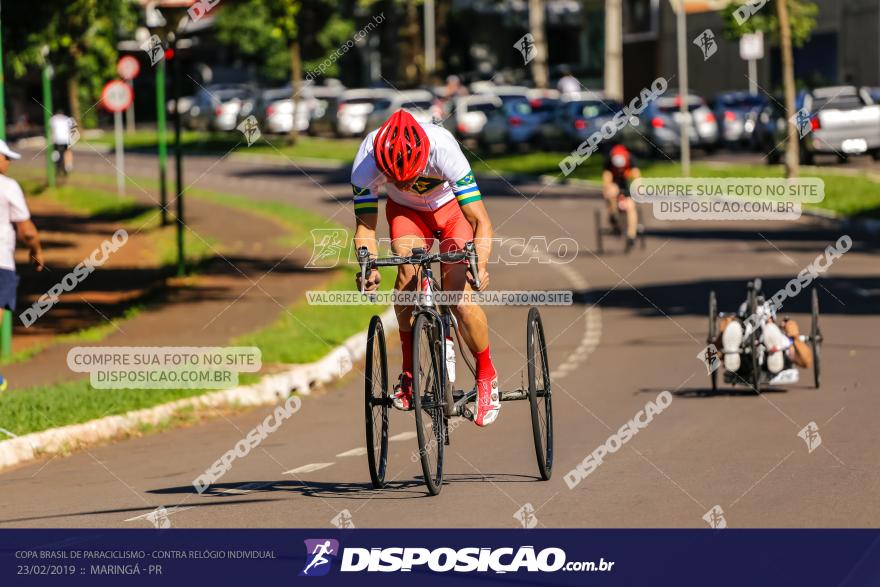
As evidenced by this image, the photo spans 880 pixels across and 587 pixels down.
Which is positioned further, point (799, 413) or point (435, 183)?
point (799, 413)

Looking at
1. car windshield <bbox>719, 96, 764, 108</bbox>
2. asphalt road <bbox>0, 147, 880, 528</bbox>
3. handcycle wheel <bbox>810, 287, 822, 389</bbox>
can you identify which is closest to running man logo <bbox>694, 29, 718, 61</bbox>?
car windshield <bbox>719, 96, 764, 108</bbox>

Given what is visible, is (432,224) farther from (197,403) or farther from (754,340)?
(197,403)

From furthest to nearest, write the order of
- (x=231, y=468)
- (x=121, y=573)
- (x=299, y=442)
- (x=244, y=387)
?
1. (x=244, y=387)
2. (x=299, y=442)
3. (x=231, y=468)
4. (x=121, y=573)

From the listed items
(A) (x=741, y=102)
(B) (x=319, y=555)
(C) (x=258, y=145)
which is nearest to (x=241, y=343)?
(B) (x=319, y=555)

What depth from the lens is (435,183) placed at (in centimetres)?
897

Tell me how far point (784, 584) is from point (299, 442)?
590 centimetres

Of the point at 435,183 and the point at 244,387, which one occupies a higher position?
the point at 435,183

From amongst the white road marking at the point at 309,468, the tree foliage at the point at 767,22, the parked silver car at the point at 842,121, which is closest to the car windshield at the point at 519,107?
the tree foliage at the point at 767,22

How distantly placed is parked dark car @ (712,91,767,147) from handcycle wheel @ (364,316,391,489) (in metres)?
37.4

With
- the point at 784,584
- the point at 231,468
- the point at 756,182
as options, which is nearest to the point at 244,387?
the point at 231,468

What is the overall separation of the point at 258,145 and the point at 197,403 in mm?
46182

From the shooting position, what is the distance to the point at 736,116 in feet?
152

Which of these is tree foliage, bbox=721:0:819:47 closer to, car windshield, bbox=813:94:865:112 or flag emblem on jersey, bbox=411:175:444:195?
car windshield, bbox=813:94:865:112

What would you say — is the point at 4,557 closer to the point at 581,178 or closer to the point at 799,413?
the point at 799,413
